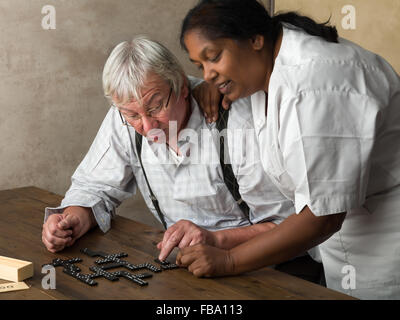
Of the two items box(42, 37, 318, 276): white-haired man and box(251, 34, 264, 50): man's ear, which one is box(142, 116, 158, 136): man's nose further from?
box(251, 34, 264, 50): man's ear

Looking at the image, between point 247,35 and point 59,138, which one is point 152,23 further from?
point 247,35

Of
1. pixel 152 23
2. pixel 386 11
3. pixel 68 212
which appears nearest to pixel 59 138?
pixel 152 23

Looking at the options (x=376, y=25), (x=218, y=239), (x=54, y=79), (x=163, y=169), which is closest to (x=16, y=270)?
(x=218, y=239)

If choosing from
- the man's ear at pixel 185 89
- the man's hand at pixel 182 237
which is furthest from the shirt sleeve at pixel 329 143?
the man's ear at pixel 185 89

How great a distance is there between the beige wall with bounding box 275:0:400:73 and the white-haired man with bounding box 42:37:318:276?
1.55 metres

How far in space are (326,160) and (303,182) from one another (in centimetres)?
9

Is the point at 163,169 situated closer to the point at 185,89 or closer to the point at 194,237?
the point at 185,89

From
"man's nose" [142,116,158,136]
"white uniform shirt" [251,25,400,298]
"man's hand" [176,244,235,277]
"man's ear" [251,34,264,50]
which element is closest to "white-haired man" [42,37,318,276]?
Answer: "man's nose" [142,116,158,136]

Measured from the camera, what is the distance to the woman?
156cm

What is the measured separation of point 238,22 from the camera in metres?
1.70

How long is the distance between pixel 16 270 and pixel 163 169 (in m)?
0.77

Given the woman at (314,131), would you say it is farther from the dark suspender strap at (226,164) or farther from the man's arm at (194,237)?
the dark suspender strap at (226,164)

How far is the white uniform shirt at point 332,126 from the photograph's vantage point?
155 cm

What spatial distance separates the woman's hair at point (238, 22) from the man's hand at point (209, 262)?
62 centimetres
